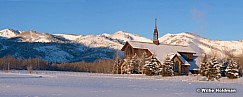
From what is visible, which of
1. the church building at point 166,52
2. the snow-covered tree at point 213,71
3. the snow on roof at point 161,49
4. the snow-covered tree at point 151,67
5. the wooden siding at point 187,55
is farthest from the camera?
the wooden siding at point 187,55

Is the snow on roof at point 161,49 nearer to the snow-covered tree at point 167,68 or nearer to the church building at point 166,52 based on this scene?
the church building at point 166,52

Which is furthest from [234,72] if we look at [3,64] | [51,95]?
[3,64]

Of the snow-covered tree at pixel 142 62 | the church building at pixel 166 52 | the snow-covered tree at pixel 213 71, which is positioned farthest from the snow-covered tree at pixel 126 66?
the snow-covered tree at pixel 213 71

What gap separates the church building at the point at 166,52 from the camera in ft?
240

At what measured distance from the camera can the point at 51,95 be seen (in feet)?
71.1

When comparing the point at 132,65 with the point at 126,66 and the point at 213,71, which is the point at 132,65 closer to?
the point at 126,66

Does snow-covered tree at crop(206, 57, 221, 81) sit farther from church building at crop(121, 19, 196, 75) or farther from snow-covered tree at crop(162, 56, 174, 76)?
church building at crop(121, 19, 196, 75)

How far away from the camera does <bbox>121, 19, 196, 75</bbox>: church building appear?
73062mm

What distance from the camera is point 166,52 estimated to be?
257ft

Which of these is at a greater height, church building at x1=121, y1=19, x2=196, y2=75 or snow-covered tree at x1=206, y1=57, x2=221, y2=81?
church building at x1=121, y1=19, x2=196, y2=75

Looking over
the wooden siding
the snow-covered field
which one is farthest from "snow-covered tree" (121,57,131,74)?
the snow-covered field

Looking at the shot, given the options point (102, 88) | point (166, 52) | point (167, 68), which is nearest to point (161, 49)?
point (166, 52)

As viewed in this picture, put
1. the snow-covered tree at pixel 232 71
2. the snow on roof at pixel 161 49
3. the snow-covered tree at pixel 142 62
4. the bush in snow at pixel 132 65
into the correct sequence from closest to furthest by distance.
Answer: the snow-covered tree at pixel 232 71 → the snow-covered tree at pixel 142 62 → the bush in snow at pixel 132 65 → the snow on roof at pixel 161 49

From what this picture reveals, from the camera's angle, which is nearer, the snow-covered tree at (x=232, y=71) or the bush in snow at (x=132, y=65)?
the snow-covered tree at (x=232, y=71)
